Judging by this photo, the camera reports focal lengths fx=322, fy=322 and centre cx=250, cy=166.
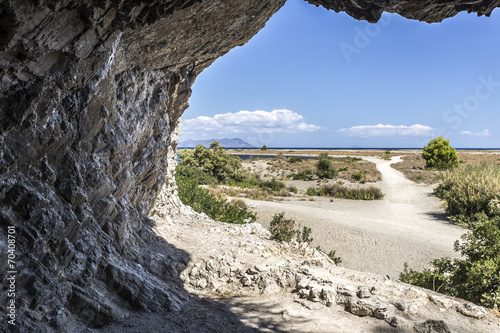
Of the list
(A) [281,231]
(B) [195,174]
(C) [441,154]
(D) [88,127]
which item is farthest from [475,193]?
(C) [441,154]

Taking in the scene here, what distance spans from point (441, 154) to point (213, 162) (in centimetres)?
2585

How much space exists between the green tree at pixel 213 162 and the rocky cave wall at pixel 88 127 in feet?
67.1

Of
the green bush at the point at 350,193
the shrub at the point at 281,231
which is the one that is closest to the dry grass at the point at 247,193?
the green bush at the point at 350,193

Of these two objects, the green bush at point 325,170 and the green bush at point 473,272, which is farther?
the green bush at point 325,170

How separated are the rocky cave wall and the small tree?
115ft

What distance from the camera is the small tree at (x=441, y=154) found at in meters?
35.2

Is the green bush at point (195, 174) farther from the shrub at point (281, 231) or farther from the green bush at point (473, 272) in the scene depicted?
the green bush at point (473, 272)

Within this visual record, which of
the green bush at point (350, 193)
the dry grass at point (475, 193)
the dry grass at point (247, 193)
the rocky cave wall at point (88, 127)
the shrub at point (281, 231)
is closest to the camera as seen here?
the rocky cave wall at point (88, 127)

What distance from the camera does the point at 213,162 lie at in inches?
1070

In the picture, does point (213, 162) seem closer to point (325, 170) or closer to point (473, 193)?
point (325, 170)

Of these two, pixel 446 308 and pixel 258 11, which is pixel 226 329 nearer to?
pixel 446 308

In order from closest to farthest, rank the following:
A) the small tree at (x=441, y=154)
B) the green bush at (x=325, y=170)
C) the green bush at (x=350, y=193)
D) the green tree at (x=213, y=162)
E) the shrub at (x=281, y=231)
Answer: the shrub at (x=281, y=231) → the green bush at (x=350, y=193) → the green tree at (x=213, y=162) → the green bush at (x=325, y=170) → the small tree at (x=441, y=154)

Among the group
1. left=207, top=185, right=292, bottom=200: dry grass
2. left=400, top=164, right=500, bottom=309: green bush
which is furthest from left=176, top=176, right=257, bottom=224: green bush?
left=207, top=185, right=292, bottom=200: dry grass

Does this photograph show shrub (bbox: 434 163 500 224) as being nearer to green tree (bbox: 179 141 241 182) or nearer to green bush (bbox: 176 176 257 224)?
green bush (bbox: 176 176 257 224)
